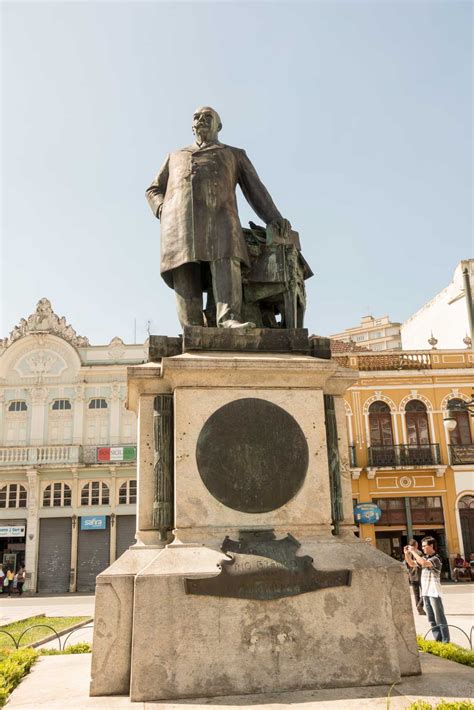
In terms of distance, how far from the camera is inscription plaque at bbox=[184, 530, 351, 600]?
4.32 meters

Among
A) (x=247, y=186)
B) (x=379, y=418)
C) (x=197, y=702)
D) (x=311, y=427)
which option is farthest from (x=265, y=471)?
(x=379, y=418)

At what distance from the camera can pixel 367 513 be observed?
2773 centimetres

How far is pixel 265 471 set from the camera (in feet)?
16.1

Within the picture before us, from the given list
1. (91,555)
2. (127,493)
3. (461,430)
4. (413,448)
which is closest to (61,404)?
(127,493)

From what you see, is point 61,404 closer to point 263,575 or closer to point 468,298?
point 468,298

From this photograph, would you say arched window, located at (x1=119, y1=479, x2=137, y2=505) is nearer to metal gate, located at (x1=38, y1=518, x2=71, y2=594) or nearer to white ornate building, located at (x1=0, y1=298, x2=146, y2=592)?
white ornate building, located at (x1=0, y1=298, x2=146, y2=592)

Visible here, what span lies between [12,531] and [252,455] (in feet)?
96.6

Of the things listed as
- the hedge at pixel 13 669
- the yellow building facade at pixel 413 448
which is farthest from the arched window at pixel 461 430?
the hedge at pixel 13 669

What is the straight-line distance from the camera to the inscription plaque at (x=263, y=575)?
4.32m

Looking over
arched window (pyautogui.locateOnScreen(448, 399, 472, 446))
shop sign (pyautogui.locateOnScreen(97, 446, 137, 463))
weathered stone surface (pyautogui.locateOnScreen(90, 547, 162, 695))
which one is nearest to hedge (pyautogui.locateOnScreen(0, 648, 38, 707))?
weathered stone surface (pyautogui.locateOnScreen(90, 547, 162, 695))

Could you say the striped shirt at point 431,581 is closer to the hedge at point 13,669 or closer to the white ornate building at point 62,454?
the hedge at point 13,669

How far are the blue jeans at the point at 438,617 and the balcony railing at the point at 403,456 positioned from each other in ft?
66.7

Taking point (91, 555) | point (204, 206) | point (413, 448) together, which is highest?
point (413, 448)

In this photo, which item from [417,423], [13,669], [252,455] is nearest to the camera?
[13,669]
